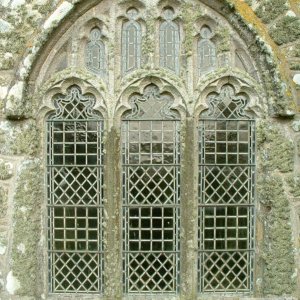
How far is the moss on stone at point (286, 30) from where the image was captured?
456 centimetres

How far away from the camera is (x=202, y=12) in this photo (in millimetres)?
4719

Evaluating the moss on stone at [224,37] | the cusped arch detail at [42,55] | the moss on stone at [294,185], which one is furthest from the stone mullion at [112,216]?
the moss on stone at [294,185]

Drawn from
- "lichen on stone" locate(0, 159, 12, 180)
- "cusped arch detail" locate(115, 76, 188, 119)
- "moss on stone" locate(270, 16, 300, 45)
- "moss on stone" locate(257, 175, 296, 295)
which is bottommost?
"moss on stone" locate(257, 175, 296, 295)

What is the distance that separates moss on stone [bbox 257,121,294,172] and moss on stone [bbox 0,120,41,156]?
2266 millimetres

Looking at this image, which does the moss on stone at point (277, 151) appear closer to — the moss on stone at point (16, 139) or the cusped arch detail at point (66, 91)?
the cusped arch detail at point (66, 91)

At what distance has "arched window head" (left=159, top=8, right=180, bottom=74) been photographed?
4.77m

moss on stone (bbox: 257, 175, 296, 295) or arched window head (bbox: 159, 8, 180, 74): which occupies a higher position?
arched window head (bbox: 159, 8, 180, 74)

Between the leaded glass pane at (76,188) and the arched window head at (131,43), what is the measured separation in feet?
1.66

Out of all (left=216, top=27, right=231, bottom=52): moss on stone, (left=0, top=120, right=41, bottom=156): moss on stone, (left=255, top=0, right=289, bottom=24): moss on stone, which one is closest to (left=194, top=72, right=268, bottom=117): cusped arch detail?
(left=216, top=27, right=231, bottom=52): moss on stone

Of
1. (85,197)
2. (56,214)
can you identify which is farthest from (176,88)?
(56,214)

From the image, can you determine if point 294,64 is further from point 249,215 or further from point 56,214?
point 56,214

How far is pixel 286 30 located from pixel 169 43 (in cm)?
113

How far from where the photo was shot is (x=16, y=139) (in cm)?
462

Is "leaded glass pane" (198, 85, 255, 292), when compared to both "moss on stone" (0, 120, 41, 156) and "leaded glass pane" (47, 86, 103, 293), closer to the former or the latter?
"leaded glass pane" (47, 86, 103, 293)
